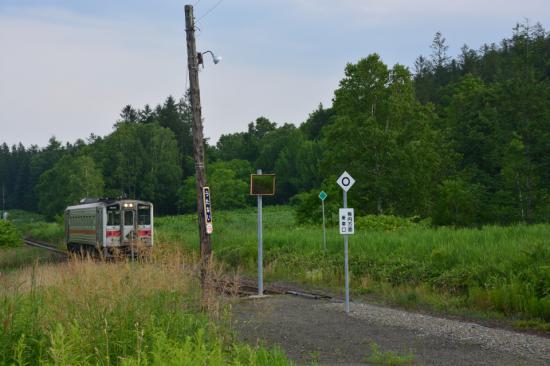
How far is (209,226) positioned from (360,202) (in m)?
27.1

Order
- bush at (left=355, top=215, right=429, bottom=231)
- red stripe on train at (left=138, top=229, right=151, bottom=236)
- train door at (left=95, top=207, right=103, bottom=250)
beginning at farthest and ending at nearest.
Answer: bush at (left=355, top=215, right=429, bottom=231) → red stripe on train at (left=138, top=229, right=151, bottom=236) → train door at (left=95, top=207, right=103, bottom=250)

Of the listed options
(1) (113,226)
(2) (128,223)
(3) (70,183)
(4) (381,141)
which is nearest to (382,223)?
(4) (381,141)

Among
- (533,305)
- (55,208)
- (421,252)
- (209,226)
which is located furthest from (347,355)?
(55,208)

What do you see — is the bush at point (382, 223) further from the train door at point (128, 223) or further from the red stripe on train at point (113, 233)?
the red stripe on train at point (113, 233)

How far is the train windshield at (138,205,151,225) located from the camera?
2756 cm

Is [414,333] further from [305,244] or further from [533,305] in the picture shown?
[305,244]

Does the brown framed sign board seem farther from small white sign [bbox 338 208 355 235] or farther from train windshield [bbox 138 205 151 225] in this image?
train windshield [bbox 138 205 151 225]

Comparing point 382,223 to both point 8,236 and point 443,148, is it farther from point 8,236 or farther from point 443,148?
point 8,236

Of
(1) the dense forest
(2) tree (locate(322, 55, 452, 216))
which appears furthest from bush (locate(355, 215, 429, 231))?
(2) tree (locate(322, 55, 452, 216))

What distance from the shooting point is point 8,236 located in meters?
43.0

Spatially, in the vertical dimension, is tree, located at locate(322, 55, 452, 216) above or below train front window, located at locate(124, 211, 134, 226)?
above

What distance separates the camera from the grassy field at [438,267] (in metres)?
12.0

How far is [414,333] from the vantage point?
1019 centimetres

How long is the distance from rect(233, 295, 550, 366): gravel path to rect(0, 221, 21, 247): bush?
1351 inches
